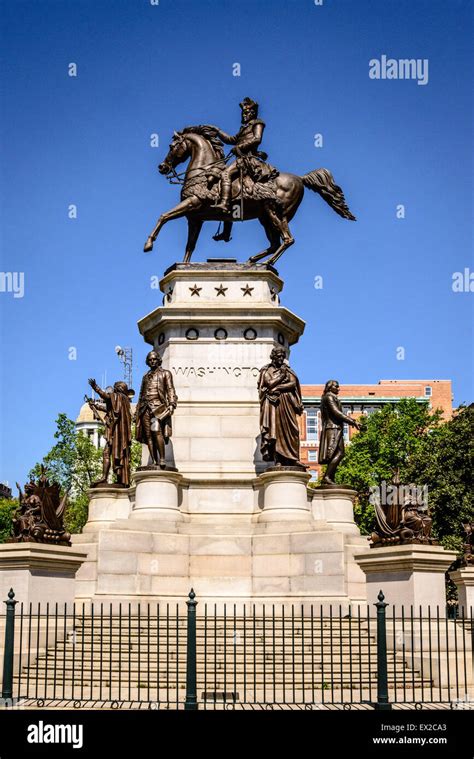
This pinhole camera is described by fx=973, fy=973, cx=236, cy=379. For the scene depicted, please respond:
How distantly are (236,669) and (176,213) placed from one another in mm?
13940

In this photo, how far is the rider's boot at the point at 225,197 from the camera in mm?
26625

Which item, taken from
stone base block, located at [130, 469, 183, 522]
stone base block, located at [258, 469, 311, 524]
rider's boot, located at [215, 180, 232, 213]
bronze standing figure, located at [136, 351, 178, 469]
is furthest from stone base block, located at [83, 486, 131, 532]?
rider's boot, located at [215, 180, 232, 213]

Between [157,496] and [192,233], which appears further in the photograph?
[192,233]

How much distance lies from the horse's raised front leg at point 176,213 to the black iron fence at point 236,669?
36.3ft

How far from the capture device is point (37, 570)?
64.4ft

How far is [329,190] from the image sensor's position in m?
27.7

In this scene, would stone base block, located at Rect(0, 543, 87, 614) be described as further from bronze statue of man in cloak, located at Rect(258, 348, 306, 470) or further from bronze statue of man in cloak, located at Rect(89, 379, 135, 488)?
bronze statue of man in cloak, located at Rect(89, 379, 135, 488)

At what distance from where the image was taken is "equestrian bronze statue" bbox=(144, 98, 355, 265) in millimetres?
26672

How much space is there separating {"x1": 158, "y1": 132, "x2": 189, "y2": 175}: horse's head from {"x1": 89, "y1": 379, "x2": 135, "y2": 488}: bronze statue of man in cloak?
628 cm

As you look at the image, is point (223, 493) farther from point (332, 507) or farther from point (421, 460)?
point (421, 460)

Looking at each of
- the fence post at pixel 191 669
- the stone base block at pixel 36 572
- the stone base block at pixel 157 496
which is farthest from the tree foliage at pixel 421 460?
the fence post at pixel 191 669

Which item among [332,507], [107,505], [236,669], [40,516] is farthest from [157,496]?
[236,669]

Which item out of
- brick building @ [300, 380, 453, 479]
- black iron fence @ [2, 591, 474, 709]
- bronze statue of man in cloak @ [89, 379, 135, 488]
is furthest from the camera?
brick building @ [300, 380, 453, 479]
